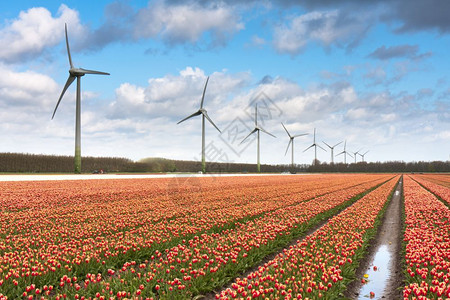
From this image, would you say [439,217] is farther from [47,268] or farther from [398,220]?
[47,268]

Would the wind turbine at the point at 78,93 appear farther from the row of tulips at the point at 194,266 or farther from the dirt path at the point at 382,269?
the dirt path at the point at 382,269

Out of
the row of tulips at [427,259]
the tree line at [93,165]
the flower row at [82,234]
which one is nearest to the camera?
the row of tulips at [427,259]

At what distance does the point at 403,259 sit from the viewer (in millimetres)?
11148

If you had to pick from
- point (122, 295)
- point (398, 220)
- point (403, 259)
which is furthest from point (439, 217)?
point (122, 295)

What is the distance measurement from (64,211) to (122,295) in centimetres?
1303

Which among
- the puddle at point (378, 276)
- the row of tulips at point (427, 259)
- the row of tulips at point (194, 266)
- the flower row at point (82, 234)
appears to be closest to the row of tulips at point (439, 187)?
the row of tulips at point (427, 259)

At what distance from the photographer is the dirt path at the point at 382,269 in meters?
8.77

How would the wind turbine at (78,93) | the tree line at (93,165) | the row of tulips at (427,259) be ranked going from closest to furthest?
the row of tulips at (427,259) → the wind turbine at (78,93) → the tree line at (93,165)

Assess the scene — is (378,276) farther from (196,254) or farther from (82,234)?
(82,234)

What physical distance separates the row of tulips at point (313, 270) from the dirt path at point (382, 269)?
12.3 inches

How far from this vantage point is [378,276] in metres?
10.0

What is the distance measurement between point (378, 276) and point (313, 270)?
91.2 inches

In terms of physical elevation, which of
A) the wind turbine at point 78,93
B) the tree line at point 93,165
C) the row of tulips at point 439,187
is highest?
the wind turbine at point 78,93

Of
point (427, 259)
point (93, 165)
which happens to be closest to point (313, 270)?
point (427, 259)
